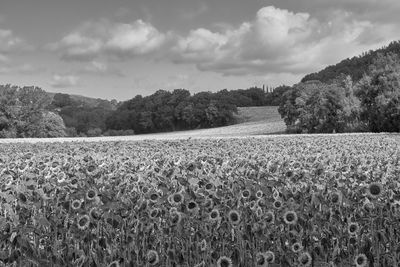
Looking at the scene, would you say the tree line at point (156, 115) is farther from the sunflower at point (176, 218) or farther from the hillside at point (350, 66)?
the sunflower at point (176, 218)

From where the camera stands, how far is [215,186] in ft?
18.2

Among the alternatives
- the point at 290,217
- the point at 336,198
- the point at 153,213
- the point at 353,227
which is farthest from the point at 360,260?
the point at 153,213

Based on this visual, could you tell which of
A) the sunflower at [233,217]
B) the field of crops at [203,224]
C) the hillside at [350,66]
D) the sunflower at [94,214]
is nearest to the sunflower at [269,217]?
the field of crops at [203,224]

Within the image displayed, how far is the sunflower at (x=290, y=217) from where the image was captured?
464 centimetres

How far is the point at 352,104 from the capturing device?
40125mm

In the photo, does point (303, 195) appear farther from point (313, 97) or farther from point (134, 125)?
point (134, 125)

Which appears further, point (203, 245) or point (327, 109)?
point (327, 109)

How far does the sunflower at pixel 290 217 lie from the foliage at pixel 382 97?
31.6 meters

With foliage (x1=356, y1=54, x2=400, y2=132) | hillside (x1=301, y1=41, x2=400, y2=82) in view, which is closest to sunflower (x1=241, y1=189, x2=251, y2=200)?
foliage (x1=356, y1=54, x2=400, y2=132)

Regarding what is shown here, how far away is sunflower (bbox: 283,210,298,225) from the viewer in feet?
15.2

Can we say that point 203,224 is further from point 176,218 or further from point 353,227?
point 353,227

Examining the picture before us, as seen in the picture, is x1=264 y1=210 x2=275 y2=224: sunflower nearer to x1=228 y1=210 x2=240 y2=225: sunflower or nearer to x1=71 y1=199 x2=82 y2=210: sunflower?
x1=228 y1=210 x2=240 y2=225: sunflower

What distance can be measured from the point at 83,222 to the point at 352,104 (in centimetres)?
3727

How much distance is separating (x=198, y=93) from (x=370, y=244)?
65.1 m
